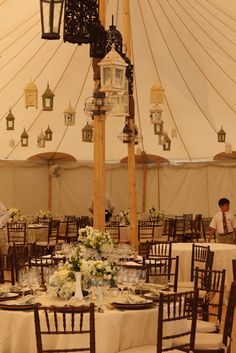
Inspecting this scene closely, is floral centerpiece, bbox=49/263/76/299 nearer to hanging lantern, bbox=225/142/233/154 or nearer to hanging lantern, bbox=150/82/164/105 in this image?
hanging lantern, bbox=150/82/164/105

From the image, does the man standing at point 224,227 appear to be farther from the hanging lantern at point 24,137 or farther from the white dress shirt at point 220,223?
the hanging lantern at point 24,137

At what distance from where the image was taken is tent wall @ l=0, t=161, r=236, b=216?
18703 mm

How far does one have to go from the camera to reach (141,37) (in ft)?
45.8

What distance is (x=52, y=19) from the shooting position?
625 centimetres

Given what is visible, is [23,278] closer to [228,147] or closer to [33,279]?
[33,279]

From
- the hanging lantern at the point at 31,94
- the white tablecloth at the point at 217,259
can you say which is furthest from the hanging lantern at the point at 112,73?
the hanging lantern at the point at 31,94

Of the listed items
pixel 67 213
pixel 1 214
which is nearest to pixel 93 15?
pixel 1 214

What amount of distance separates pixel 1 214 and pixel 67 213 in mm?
9491

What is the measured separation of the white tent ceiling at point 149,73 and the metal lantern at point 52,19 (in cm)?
442

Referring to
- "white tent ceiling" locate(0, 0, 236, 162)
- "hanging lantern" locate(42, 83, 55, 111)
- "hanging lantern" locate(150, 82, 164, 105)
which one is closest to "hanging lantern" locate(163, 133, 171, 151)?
"white tent ceiling" locate(0, 0, 236, 162)

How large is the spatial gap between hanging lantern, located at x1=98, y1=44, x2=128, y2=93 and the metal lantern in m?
1.18

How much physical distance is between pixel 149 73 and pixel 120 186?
518 centimetres

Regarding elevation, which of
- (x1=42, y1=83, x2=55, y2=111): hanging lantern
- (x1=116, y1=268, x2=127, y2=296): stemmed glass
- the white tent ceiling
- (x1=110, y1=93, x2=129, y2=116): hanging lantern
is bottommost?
(x1=116, y1=268, x2=127, y2=296): stemmed glass

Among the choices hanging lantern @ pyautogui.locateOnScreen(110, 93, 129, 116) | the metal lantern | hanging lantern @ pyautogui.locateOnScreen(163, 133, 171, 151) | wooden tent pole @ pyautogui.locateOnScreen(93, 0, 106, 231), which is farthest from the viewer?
hanging lantern @ pyautogui.locateOnScreen(163, 133, 171, 151)
